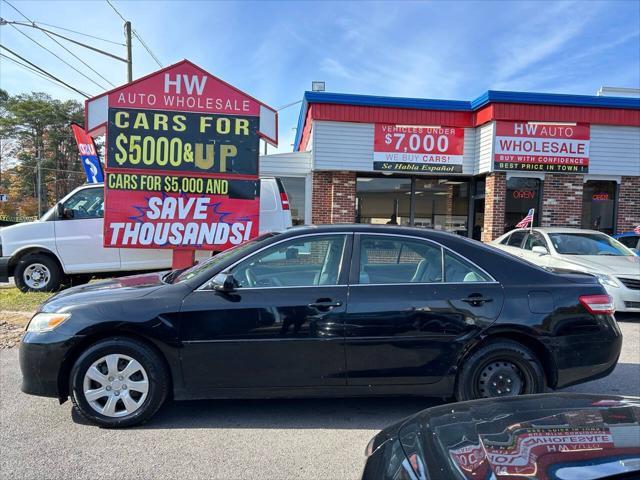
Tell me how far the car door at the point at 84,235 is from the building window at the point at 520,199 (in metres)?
10.2

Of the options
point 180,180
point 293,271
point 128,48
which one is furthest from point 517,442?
point 128,48

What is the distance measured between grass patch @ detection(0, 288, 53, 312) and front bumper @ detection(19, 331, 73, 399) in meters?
4.28

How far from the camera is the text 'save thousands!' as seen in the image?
757 cm

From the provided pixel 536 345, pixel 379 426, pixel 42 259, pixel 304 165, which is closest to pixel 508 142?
pixel 304 165

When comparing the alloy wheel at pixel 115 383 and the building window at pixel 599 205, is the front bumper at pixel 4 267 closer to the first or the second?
the alloy wheel at pixel 115 383

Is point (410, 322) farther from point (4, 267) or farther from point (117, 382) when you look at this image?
point (4, 267)

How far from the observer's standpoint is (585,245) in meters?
8.54

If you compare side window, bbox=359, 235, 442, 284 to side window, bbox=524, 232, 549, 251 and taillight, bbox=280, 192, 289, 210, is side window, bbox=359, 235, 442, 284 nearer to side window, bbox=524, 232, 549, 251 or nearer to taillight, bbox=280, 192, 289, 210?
taillight, bbox=280, 192, 289, 210

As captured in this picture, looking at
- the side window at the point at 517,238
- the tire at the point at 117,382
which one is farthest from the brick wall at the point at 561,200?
the tire at the point at 117,382

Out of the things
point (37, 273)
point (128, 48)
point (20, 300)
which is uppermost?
point (128, 48)

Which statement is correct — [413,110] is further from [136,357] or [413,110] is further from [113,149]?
[136,357]

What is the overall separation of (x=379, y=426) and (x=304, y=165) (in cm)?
994

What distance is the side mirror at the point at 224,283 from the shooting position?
3.40m

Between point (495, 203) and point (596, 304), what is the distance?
9.08 meters
